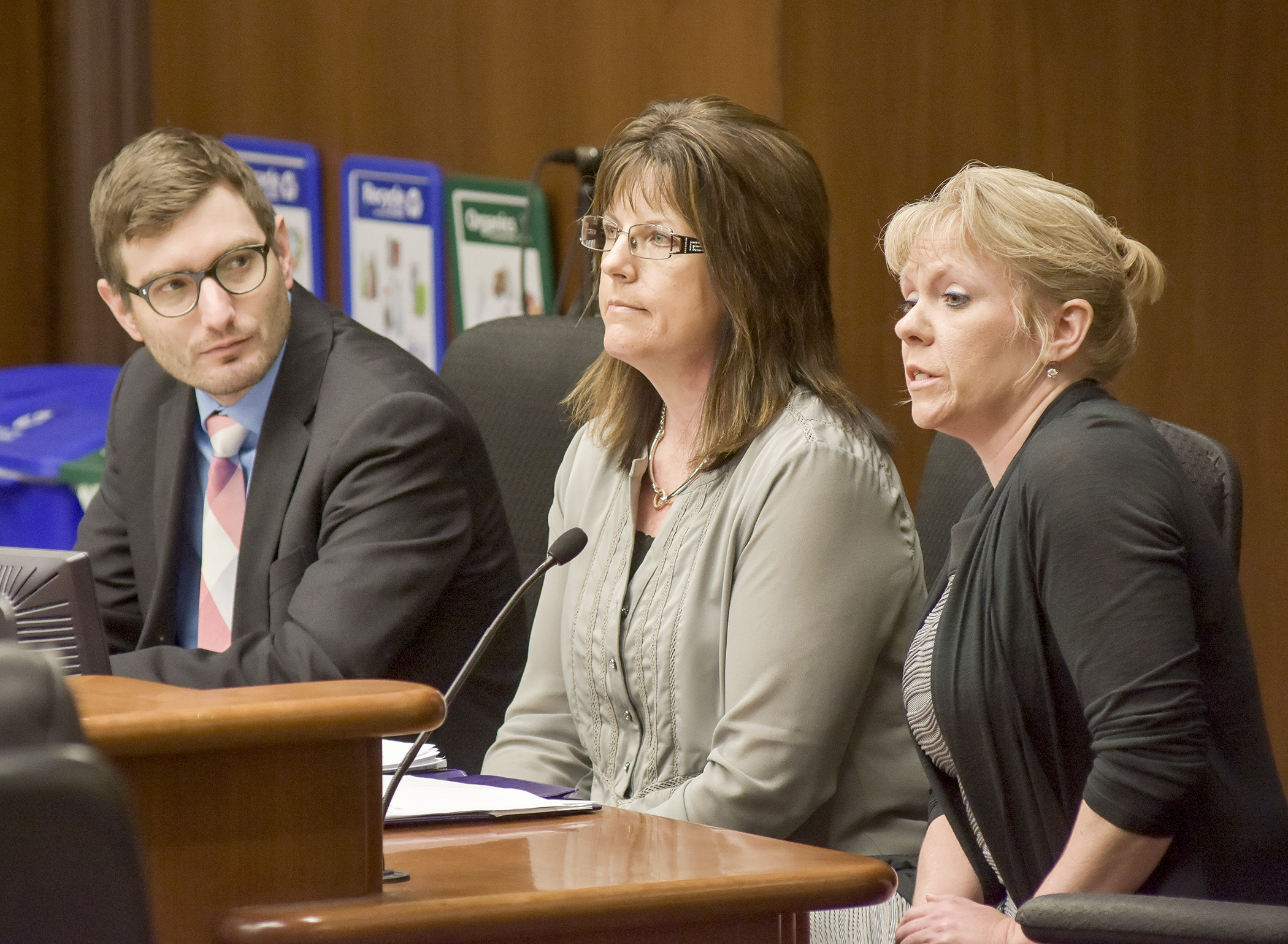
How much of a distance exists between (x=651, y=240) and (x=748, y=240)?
120 millimetres

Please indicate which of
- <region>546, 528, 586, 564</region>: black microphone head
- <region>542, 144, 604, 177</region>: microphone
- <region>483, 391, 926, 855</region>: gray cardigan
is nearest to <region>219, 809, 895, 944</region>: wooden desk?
<region>546, 528, 586, 564</region>: black microphone head

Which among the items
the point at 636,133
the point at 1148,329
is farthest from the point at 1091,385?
the point at 1148,329

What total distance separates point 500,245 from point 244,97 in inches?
47.1

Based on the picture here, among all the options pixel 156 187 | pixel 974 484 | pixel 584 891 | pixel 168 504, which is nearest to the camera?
pixel 584 891

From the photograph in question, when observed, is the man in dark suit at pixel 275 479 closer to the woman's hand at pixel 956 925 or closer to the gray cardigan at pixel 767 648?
the gray cardigan at pixel 767 648

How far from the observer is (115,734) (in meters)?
1.06

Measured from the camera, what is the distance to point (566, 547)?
1665 millimetres

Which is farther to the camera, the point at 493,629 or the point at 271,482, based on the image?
the point at 271,482

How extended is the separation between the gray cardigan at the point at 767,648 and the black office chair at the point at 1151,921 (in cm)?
56

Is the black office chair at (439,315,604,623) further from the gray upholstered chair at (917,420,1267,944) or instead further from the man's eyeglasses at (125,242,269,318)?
the gray upholstered chair at (917,420,1267,944)

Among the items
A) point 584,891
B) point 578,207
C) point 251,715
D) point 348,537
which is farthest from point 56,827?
point 578,207

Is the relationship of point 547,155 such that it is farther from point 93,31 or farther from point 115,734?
point 115,734

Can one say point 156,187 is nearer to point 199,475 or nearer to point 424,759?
point 199,475

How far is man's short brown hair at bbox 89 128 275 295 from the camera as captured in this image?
2.41 metres
